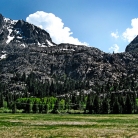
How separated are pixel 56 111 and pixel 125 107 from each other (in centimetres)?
4849

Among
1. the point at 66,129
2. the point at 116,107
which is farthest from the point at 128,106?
the point at 66,129

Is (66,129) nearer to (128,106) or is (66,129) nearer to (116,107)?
(116,107)

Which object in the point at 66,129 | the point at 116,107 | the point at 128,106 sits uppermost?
the point at 128,106

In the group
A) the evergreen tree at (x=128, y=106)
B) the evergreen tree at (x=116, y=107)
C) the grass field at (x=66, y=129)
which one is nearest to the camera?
the grass field at (x=66, y=129)

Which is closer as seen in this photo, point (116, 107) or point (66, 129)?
point (66, 129)

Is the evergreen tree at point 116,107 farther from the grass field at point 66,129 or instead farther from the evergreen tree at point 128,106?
the grass field at point 66,129

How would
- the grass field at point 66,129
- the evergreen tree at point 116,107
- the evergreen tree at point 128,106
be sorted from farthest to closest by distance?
1. the evergreen tree at point 128,106
2. the evergreen tree at point 116,107
3. the grass field at point 66,129

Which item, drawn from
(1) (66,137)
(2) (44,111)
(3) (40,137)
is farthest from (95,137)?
(2) (44,111)

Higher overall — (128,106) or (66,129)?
(128,106)

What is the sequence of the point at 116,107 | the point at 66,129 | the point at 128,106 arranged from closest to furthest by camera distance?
the point at 66,129, the point at 116,107, the point at 128,106

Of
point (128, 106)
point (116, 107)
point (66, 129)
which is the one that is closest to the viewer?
point (66, 129)

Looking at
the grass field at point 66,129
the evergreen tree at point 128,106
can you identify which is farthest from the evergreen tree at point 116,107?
the grass field at point 66,129

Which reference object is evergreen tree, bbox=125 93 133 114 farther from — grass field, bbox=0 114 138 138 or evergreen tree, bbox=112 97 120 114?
grass field, bbox=0 114 138 138

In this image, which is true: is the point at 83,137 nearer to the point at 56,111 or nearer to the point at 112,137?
the point at 112,137
